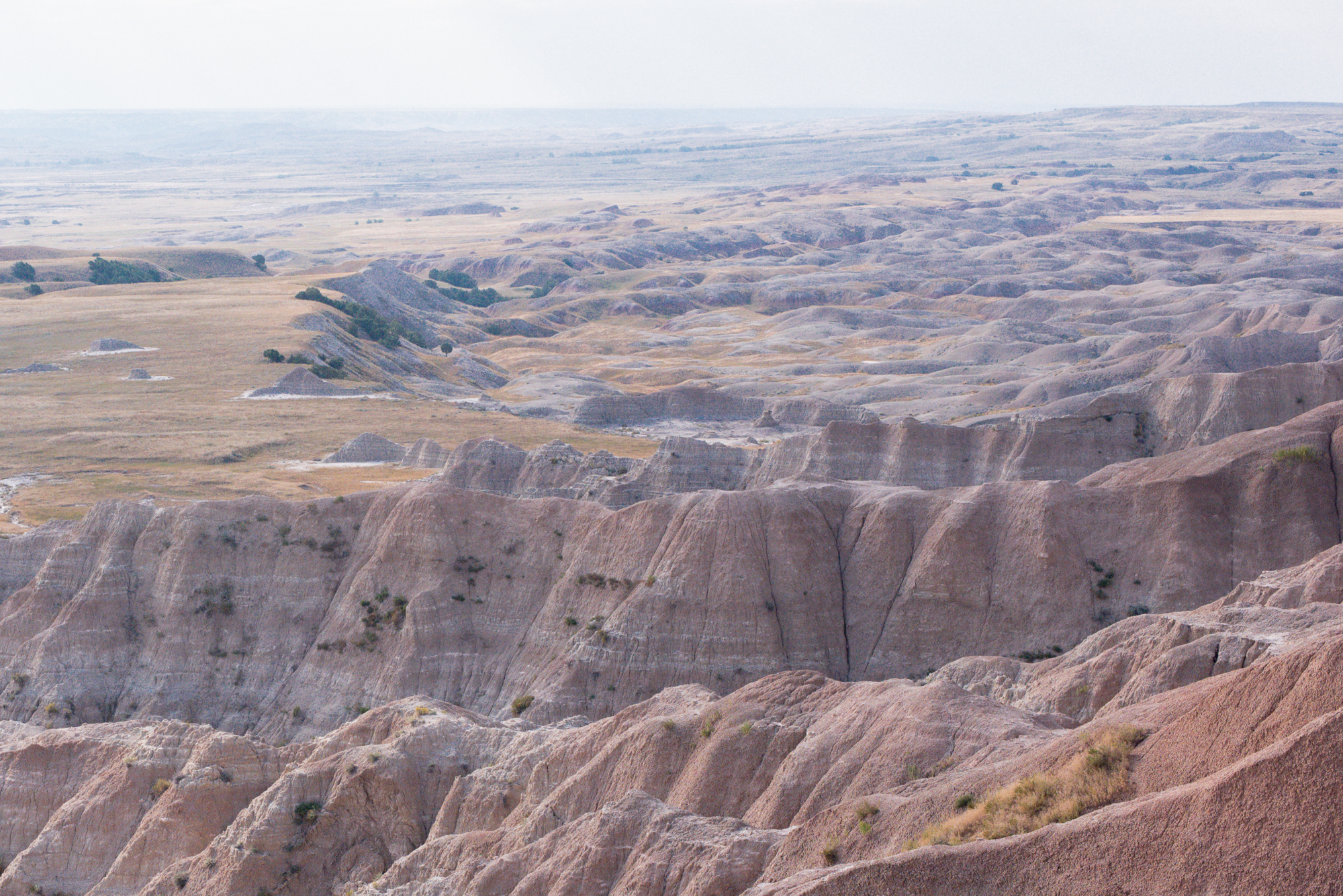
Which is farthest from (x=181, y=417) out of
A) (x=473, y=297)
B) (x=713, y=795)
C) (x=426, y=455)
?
(x=473, y=297)

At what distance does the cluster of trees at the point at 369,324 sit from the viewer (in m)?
142

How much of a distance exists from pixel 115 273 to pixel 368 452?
319 ft

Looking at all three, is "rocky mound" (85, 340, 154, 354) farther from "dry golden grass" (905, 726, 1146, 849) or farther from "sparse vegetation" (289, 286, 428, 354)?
"dry golden grass" (905, 726, 1146, 849)

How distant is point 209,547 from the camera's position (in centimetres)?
5369

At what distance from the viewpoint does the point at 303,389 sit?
4466 inches

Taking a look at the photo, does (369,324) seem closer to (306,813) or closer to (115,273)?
(115,273)

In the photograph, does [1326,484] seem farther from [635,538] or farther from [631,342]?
[631,342]

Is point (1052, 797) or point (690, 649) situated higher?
point (1052, 797)

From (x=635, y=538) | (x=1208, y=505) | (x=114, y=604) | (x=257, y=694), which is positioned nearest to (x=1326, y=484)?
(x=1208, y=505)

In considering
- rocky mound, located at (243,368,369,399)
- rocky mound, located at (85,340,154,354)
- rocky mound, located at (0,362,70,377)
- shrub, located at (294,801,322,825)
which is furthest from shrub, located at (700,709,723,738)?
rocky mound, located at (85,340,154,354)

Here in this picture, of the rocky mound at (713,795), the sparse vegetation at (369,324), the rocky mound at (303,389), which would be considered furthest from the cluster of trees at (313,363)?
the rocky mound at (713,795)

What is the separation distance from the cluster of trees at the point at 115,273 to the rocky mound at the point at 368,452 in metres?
91.1

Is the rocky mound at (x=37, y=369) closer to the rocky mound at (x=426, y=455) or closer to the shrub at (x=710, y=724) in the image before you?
the rocky mound at (x=426, y=455)

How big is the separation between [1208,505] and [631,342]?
11805cm
